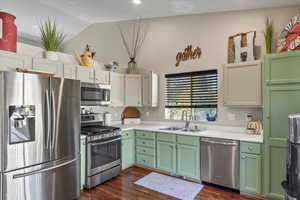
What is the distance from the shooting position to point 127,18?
4.54 m

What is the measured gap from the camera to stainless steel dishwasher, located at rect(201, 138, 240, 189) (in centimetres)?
289

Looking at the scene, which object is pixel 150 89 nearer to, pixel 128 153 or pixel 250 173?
pixel 128 153

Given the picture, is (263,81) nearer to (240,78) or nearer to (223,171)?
(240,78)

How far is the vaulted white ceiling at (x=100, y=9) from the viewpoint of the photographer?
3.20 metres

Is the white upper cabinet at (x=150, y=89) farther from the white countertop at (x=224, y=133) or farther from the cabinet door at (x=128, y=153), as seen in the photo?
the cabinet door at (x=128, y=153)

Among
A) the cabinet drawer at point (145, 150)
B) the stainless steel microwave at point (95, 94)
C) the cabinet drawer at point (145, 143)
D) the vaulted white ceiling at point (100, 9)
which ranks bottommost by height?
the cabinet drawer at point (145, 150)

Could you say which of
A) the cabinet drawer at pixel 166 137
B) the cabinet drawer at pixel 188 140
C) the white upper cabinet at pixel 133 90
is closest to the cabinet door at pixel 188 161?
the cabinet drawer at pixel 188 140

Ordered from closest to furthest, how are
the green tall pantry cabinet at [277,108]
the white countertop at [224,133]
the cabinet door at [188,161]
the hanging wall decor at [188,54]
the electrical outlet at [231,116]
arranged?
the green tall pantry cabinet at [277,108] < the white countertop at [224,133] < the cabinet door at [188,161] < the electrical outlet at [231,116] < the hanging wall decor at [188,54]

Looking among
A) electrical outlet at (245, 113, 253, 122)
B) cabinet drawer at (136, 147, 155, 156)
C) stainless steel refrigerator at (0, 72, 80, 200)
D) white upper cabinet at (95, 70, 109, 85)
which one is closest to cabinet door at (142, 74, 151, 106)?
white upper cabinet at (95, 70, 109, 85)

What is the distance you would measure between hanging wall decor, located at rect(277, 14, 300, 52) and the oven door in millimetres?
3163

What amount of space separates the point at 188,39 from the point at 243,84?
162 cm

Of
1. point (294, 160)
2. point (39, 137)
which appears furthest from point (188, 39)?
point (39, 137)

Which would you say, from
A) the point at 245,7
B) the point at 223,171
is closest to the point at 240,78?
the point at 245,7

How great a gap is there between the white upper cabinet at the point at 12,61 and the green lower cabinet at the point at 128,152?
2.19 meters
